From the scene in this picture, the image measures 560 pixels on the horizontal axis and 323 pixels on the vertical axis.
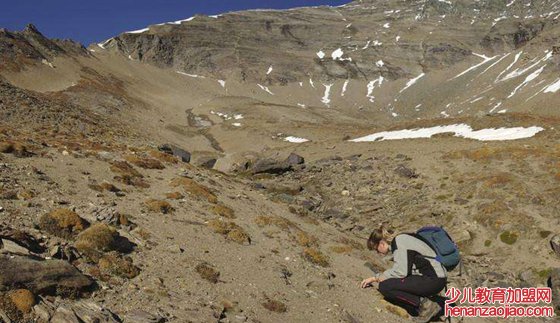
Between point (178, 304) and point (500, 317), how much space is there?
12814mm

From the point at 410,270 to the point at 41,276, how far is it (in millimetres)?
8933

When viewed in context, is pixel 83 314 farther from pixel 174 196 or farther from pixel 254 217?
pixel 254 217

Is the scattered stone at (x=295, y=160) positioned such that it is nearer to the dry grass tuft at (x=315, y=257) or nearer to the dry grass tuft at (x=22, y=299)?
the dry grass tuft at (x=315, y=257)

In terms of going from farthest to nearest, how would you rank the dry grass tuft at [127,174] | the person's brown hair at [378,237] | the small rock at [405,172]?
1. the small rock at [405,172]
2. the dry grass tuft at [127,174]
3. the person's brown hair at [378,237]

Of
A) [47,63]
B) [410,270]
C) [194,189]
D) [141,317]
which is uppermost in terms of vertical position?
[47,63]

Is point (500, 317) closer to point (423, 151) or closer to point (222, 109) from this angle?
point (423, 151)

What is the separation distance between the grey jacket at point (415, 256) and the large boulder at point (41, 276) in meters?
7.84

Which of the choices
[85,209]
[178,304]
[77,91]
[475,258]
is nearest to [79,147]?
[85,209]

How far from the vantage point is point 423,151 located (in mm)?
41969

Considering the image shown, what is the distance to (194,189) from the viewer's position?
25.9 metres

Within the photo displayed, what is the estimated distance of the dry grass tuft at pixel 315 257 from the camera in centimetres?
1920

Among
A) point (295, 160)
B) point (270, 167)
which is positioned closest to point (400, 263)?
point (270, 167)

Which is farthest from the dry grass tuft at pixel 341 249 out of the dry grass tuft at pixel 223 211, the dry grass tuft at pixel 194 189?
the dry grass tuft at pixel 194 189

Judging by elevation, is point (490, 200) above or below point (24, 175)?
below
